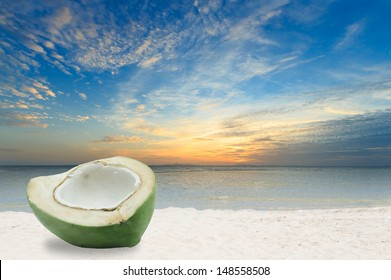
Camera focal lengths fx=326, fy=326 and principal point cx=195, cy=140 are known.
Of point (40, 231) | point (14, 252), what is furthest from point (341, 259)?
point (40, 231)

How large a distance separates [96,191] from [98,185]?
0.09 metres

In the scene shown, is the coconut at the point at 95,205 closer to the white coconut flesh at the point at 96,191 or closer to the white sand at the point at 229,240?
the white coconut flesh at the point at 96,191

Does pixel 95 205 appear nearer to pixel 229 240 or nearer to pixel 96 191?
pixel 96 191

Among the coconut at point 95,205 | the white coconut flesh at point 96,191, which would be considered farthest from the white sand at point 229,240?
the white coconut flesh at point 96,191

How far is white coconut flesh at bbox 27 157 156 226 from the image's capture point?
3.50 m

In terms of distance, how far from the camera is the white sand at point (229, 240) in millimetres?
4070

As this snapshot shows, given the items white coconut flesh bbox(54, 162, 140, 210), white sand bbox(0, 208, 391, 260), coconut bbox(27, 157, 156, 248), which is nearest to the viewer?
coconut bbox(27, 157, 156, 248)

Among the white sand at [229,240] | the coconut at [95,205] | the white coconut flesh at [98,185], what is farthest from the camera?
the white coconut flesh at [98,185]

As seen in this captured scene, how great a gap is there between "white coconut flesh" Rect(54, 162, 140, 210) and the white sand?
65 centimetres

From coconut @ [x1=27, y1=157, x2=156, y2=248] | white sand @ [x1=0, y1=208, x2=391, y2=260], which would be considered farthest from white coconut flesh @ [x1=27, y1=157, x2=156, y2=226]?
white sand @ [x1=0, y1=208, x2=391, y2=260]

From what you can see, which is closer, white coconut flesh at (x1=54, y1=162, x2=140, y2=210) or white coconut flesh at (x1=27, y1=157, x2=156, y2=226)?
white coconut flesh at (x1=27, y1=157, x2=156, y2=226)

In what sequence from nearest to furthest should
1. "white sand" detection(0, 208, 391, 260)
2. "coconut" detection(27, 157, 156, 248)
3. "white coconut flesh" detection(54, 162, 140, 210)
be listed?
"coconut" detection(27, 157, 156, 248) < "white sand" detection(0, 208, 391, 260) < "white coconut flesh" detection(54, 162, 140, 210)

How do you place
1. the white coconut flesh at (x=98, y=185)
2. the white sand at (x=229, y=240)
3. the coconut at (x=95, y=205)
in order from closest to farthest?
1. the coconut at (x=95, y=205)
2. the white sand at (x=229, y=240)
3. the white coconut flesh at (x=98, y=185)

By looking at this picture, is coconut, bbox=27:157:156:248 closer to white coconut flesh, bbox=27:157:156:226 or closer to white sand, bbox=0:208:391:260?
white coconut flesh, bbox=27:157:156:226
